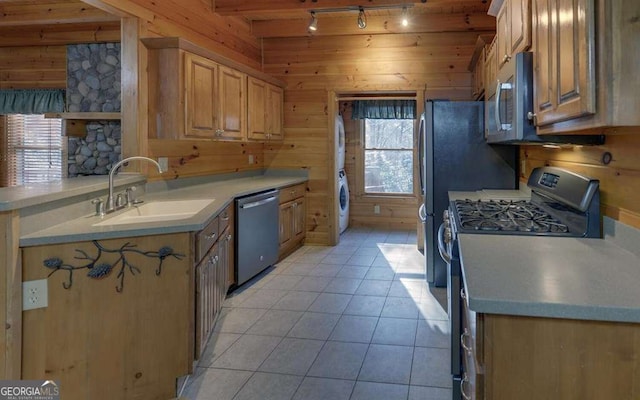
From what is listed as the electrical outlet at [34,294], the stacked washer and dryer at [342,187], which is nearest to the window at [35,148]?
the stacked washer and dryer at [342,187]

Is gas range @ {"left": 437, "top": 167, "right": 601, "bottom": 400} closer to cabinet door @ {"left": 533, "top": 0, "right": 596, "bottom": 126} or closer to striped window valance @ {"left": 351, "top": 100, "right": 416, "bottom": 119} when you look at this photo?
cabinet door @ {"left": 533, "top": 0, "right": 596, "bottom": 126}

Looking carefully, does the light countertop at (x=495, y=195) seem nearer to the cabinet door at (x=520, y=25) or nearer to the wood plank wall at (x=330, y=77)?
the cabinet door at (x=520, y=25)

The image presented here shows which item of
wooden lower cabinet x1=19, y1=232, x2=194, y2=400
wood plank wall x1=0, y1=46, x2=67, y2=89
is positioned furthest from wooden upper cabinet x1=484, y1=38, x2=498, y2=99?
wood plank wall x1=0, y1=46, x2=67, y2=89

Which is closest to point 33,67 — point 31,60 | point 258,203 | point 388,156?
point 31,60

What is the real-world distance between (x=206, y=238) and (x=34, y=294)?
0.90 m

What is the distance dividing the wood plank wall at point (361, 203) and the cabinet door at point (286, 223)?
2343mm

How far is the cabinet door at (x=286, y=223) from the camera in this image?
501 centimetres

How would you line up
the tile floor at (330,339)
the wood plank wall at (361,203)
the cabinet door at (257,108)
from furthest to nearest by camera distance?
the wood plank wall at (361,203)
the cabinet door at (257,108)
the tile floor at (330,339)

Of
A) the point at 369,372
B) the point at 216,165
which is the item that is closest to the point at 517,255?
the point at 369,372

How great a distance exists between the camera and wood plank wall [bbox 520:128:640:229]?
166cm

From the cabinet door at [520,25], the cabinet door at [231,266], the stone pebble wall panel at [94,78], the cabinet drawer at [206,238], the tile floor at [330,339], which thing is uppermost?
the stone pebble wall panel at [94,78]

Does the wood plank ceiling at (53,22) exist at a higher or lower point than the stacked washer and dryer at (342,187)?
higher

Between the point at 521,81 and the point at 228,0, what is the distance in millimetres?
3525

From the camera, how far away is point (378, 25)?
544cm
